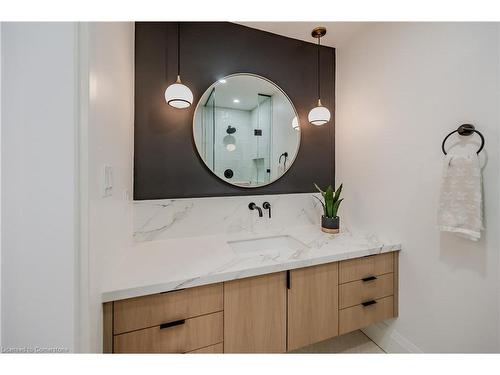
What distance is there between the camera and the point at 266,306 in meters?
1.01

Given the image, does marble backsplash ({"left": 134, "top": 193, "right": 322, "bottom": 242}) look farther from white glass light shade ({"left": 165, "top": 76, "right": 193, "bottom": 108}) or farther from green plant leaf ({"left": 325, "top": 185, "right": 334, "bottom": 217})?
white glass light shade ({"left": 165, "top": 76, "right": 193, "bottom": 108})

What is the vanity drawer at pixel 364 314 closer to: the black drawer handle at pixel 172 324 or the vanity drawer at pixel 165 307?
the vanity drawer at pixel 165 307

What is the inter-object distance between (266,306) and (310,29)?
188cm

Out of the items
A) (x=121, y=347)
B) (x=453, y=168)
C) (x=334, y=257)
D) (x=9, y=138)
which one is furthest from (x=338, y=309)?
(x=9, y=138)

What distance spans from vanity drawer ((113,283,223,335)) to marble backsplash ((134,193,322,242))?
0.55 meters

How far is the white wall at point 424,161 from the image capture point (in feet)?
3.04

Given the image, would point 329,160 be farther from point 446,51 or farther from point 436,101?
point 446,51

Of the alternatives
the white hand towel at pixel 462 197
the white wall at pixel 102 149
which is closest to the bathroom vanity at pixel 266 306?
the white wall at pixel 102 149

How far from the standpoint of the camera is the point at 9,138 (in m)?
0.50

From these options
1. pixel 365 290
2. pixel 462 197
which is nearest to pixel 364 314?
pixel 365 290

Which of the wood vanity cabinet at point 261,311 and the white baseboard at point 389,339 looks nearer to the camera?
the wood vanity cabinet at point 261,311

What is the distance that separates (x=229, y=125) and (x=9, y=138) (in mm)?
1116

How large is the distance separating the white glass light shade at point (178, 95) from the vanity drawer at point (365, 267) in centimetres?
131

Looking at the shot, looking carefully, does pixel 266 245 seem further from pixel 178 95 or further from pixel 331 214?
pixel 178 95
